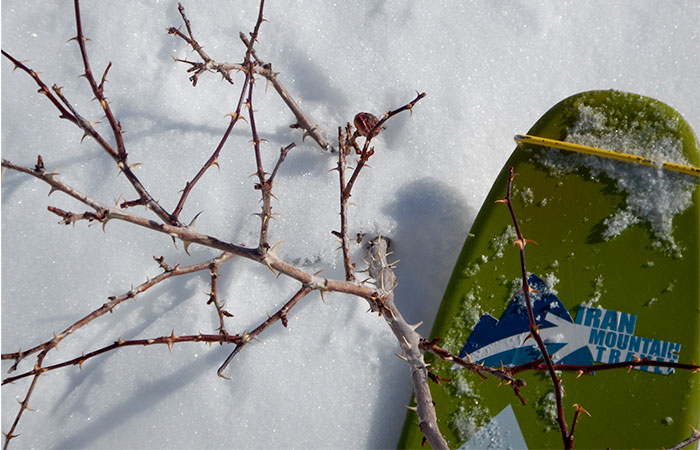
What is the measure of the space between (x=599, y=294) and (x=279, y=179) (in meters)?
1.00

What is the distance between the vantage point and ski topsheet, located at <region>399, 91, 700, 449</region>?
146cm

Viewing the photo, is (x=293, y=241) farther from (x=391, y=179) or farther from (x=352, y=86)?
(x=352, y=86)

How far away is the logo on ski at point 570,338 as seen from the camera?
57.9 inches

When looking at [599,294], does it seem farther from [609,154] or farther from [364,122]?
[364,122]

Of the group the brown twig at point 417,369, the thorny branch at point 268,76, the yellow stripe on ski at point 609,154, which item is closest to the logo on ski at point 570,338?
the yellow stripe on ski at point 609,154

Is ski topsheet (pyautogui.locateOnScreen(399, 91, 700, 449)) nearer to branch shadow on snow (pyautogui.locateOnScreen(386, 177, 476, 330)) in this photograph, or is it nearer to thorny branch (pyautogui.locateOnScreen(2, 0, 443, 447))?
branch shadow on snow (pyautogui.locateOnScreen(386, 177, 476, 330))

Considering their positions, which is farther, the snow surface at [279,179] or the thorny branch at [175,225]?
the snow surface at [279,179]

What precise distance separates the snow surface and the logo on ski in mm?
244

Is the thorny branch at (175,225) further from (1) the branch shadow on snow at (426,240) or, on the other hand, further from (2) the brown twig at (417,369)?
(1) the branch shadow on snow at (426,240)

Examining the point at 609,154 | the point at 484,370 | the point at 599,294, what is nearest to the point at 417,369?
the point at 484,370

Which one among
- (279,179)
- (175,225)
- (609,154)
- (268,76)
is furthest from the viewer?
(279,179)

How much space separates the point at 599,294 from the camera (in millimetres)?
1483

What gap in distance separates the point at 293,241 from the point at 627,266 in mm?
974

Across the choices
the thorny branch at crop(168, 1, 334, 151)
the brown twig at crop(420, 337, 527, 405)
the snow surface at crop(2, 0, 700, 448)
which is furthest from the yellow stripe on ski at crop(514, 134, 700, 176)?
the brown twig at crop(420, 337, 527, 405)
